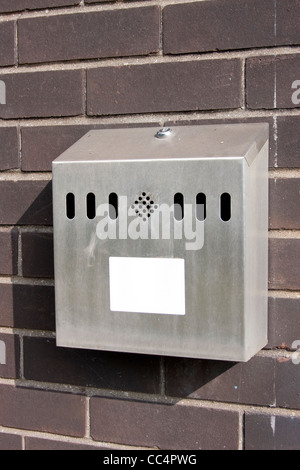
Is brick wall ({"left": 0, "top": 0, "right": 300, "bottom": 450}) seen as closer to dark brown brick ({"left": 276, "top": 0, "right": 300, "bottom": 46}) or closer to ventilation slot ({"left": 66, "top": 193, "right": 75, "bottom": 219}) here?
dark brown brick ({"left": 276, "top": 0, "right": 300, "bottom": 46})

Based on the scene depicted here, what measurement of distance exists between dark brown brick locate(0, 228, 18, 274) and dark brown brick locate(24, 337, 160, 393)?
0.19m

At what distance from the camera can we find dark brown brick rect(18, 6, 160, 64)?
1.50 meters

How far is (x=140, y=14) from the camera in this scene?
150 cm

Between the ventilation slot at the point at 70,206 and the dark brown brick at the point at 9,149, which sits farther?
the dark brown brick at the point at 9,149

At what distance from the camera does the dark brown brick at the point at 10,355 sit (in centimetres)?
167

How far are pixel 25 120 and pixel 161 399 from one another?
77 cm

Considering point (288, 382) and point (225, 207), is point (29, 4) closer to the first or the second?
point (225, 207)

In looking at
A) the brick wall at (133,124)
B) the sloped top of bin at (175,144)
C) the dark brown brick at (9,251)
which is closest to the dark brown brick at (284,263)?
the brick wall at (133,124)

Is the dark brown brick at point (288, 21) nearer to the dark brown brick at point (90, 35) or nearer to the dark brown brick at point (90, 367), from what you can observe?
the dark brown brick at point (90, 35)

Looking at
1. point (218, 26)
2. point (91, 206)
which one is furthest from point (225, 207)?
point (218, 26)

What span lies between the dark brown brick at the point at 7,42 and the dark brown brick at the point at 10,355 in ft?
2.32
